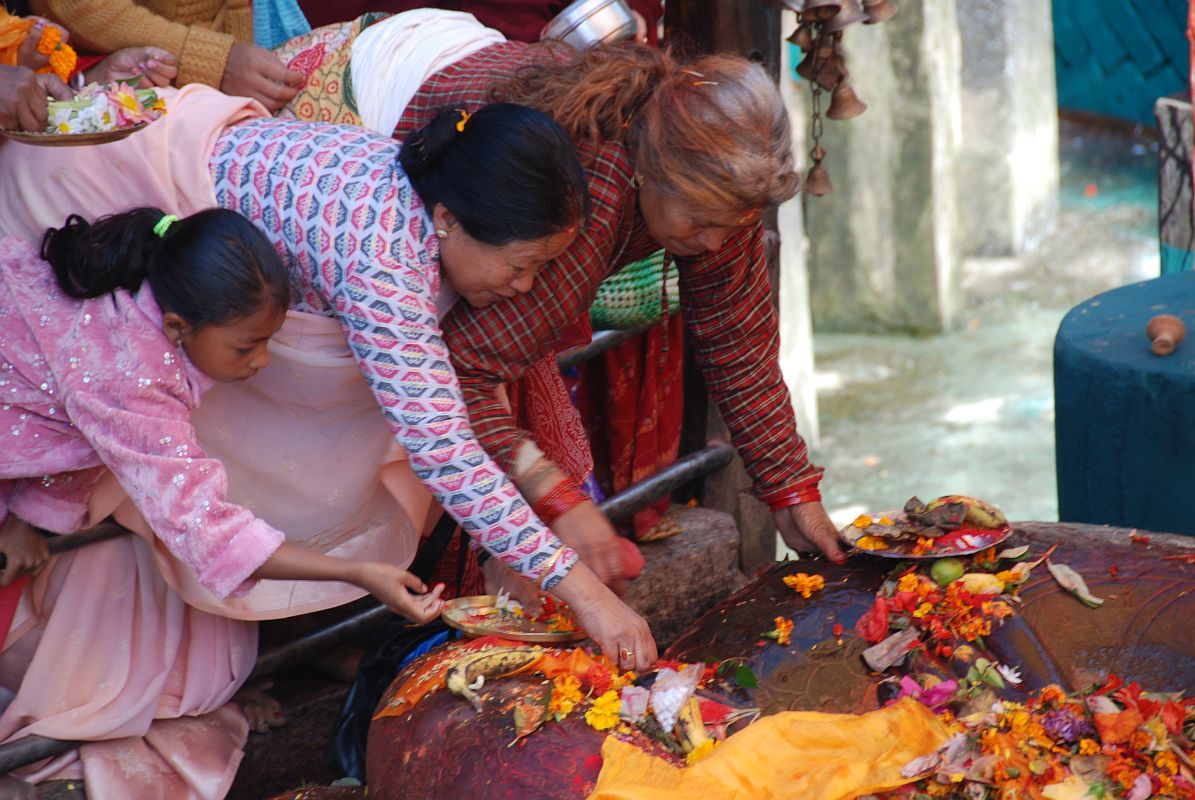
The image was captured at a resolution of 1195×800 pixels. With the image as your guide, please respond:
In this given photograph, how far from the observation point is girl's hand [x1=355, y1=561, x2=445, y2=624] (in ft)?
7.27

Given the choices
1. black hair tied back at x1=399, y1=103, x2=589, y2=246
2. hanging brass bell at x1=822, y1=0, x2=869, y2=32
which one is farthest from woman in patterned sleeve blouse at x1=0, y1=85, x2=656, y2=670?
hanging brass bell at x1=822, y1=0, x2=869, y2=32

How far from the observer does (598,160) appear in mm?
2479

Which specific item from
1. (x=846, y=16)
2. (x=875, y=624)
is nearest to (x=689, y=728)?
(x=875, y=624)

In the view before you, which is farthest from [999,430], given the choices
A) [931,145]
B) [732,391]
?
[732,391]

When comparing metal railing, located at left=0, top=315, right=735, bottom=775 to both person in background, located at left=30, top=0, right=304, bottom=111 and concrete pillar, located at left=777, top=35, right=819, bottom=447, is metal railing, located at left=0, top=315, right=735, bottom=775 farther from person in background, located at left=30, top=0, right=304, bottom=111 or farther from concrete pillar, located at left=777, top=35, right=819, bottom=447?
concrete pillar, located at left=777, top=35, right=819, bottom=447

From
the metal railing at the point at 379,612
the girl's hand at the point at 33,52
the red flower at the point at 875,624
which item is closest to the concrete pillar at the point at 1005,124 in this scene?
the metal railing at the point at 379,612

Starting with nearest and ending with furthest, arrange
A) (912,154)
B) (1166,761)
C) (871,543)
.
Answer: (1166,761), (871,543), (912,154)

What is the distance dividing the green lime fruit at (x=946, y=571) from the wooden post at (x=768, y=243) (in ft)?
4.42

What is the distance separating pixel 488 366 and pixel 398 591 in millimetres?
500

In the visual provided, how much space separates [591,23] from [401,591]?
5.34 ft

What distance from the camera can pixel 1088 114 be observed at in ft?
38.4

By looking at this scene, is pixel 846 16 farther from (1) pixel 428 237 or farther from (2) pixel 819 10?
(1) pixel 428 237

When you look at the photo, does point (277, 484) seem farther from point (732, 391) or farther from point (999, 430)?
point (999, 430)

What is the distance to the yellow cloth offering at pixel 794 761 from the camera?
78.1 inches
